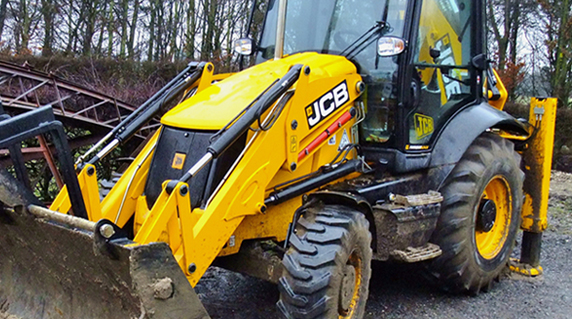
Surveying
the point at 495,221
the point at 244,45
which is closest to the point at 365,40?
the point at 244,45

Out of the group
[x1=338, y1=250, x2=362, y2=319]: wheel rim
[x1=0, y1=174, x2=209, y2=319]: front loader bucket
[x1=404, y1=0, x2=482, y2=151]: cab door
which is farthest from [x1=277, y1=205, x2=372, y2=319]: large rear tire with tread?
[x1=404, y1=0, x2=482, y2=151]: cab door

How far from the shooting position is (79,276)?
317 centimetres

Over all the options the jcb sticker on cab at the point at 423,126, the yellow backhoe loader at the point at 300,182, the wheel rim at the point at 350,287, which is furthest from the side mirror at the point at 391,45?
the wheel rim at the point at 350,287

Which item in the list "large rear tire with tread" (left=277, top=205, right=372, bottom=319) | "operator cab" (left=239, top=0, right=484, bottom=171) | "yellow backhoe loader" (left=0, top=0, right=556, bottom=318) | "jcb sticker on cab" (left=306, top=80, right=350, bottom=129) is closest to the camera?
"yellow backhoe loader" (left=0, top=0, right=556, bottom=318)

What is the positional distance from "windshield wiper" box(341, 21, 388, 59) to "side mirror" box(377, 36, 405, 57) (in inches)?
10.0

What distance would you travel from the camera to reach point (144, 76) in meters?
15.0

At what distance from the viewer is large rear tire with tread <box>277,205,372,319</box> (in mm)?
3248

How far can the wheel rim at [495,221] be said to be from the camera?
4938 millimetres

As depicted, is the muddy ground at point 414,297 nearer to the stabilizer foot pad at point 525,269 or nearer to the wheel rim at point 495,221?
the stabilizer foot pad at point 525,269

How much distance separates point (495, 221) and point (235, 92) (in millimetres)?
2786

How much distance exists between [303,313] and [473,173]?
6.72 feet

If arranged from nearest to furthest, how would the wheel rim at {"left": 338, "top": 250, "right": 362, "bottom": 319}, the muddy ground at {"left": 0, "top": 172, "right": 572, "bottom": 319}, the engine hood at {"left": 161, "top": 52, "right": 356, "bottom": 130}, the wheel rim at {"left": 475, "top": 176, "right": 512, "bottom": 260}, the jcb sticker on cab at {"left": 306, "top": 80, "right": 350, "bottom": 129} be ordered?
the wheel rim at {"left": 338, "top": 250, "right": 362, "bottom": 319} → the engine hood at {"left": 161, "top": 52, "right": 356, "bottom": 130} → the jcb sticker on cab at {"left": 306, "top": 80, "right": 350, "bottom": 129} → the muddy ground at {"left": 0, "top": 172, "right": 572, "bottom": 319} → the wheel rim at {"left": 475, "top": 176, "right": 512, "bottom": 260}

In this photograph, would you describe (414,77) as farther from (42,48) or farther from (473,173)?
(42,48)

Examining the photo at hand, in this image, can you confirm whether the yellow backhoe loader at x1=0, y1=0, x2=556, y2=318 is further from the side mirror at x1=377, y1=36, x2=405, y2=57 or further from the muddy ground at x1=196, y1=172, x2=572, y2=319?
the muddy ground at x1=196, y1=172, x2=572, y2=319
